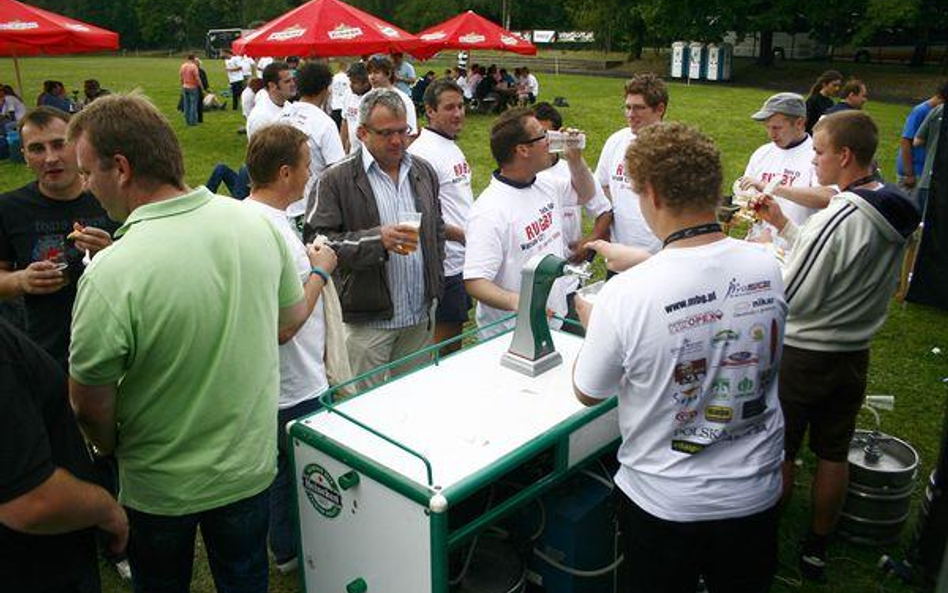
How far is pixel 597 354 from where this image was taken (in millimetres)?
2104

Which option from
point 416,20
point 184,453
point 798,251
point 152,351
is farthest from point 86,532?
point 416,20

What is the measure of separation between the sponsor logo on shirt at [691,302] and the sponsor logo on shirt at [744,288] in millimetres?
53

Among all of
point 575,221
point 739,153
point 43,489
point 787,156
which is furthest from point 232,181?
point 739,153

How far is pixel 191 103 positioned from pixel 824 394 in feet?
60.3

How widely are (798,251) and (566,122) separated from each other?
1619 cm

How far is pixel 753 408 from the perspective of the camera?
2.14 meters

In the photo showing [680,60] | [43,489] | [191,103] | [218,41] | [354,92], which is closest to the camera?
[43,489]

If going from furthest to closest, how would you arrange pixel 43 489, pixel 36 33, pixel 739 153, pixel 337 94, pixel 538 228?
1. pixel 739 153
2. pixel 337 94
3. pixel 36 33
4. pixel 538 228
5. pixel 43 489

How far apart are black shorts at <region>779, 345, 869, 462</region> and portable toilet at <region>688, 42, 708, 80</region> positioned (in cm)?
3300

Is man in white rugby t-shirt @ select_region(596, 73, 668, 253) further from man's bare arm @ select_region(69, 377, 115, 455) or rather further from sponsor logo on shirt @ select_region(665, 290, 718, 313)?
man's bare arm @ select_region(69, 377, 115, 455)

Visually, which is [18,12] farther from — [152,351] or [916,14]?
[916,14]

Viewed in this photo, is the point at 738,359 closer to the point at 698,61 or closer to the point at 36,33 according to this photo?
the point at 36,33

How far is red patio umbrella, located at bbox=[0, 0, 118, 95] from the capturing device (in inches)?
358

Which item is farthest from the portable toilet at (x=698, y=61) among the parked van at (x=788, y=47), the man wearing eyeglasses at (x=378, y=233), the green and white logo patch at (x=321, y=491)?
the green and white logo patch at (x=321, y=491)
